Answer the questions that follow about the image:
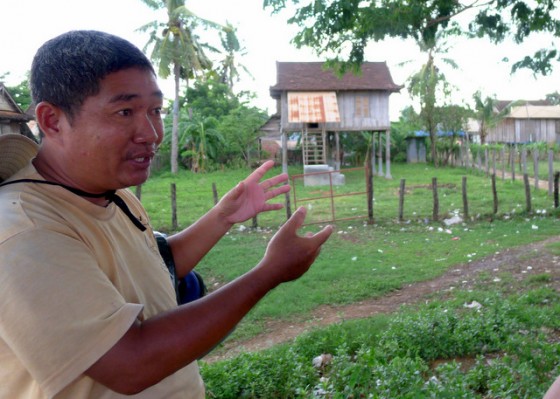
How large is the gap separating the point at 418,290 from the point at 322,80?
749 inches

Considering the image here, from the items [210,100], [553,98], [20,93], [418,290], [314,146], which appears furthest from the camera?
[553,98]

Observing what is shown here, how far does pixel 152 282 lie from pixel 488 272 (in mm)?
7453

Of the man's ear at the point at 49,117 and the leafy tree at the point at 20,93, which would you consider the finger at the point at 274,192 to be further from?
the leafy tree at the point at 20,93

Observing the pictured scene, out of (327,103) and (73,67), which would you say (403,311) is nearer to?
(73,67)

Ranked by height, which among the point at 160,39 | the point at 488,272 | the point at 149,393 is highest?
the point at 160,39

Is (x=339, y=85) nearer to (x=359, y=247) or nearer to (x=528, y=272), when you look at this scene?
(x=359, y=247)

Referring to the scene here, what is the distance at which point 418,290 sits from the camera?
7715 millimetres

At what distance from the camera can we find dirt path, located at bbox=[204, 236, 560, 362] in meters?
6.30

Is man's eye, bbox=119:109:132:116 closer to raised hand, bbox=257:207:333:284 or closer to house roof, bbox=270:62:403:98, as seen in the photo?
raised hand, bbox=257:207:333:284

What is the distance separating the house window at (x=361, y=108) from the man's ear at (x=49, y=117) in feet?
80.0

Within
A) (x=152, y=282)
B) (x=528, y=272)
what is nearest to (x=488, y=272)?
(x=528, y=272)

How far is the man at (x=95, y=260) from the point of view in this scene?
3.81 ft

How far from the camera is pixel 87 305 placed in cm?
119

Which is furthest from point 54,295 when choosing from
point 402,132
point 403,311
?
point 402,132
